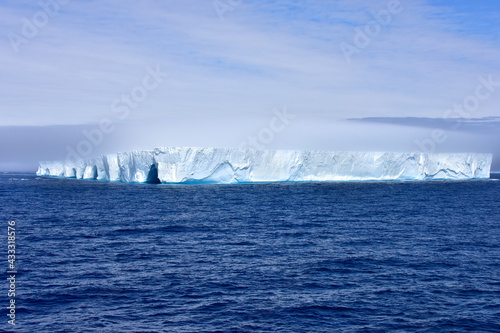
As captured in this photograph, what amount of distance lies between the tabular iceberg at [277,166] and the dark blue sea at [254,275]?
698 inches

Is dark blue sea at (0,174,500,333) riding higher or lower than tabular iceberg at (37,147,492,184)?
lower

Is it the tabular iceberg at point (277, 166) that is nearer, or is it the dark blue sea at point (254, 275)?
the dark blue sea at point (254, 275)

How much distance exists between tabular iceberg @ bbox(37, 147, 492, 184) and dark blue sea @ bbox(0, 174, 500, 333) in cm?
1774

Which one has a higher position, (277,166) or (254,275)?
(277,166)

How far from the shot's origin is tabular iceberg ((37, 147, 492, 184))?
122 ft

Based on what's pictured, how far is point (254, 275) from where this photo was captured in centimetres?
1037

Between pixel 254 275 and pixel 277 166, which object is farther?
pixel 277 166

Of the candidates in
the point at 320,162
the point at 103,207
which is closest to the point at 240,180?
the point at 320,162

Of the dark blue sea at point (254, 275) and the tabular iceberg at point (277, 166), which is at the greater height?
the tabular iceberg at point (277, 166)

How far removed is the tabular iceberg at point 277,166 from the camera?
37062 mm

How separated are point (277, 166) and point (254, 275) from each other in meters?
30.8

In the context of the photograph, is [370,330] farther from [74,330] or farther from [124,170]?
[124,170]

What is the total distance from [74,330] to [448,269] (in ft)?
27.5

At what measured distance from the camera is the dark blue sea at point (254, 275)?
7.75 meters
